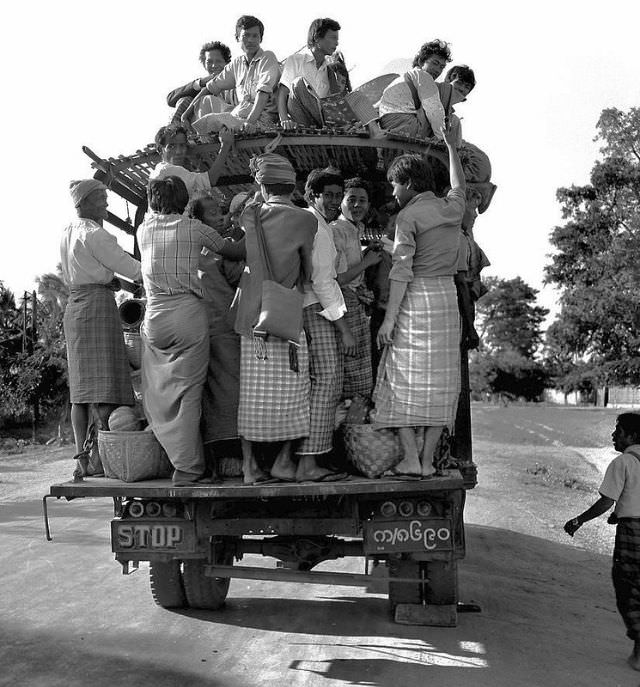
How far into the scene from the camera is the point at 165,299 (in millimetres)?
4590

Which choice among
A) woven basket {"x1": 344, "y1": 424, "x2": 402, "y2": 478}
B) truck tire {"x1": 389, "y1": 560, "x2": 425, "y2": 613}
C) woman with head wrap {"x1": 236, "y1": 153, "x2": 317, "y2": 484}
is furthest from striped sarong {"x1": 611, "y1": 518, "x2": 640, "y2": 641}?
woman with head wrap {"x1": 236, "y1": 153, "x2": 317, "y2": 484}

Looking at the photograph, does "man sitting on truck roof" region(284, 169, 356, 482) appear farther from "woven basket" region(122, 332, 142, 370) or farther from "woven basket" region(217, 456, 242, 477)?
"woven basket" region(122, 332, 142, 370)

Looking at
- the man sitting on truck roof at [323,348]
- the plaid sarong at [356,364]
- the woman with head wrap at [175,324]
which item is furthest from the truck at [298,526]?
the plaid sarong at [356,364]

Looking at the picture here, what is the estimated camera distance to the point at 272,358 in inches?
175

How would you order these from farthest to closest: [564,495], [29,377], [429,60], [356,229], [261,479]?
1. [29,377]
2. [564,495]
3. [429,60]
4. [356,229]
5. [261,479]

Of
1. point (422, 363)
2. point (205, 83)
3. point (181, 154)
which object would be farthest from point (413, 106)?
point (422, 363)

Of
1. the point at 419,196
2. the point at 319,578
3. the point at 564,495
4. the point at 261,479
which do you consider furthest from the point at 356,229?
the point at 564,495

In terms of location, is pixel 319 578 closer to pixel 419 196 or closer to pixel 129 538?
pixel 129 538

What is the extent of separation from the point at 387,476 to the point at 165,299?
1.44 metres

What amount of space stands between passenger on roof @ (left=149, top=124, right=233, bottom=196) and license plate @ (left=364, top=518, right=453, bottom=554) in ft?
7.57

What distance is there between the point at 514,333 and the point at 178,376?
316 feet

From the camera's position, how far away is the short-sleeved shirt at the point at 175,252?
Result: 180 inches

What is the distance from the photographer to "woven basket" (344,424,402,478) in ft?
14.8

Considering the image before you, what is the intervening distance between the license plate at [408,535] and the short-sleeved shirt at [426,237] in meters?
1.25
